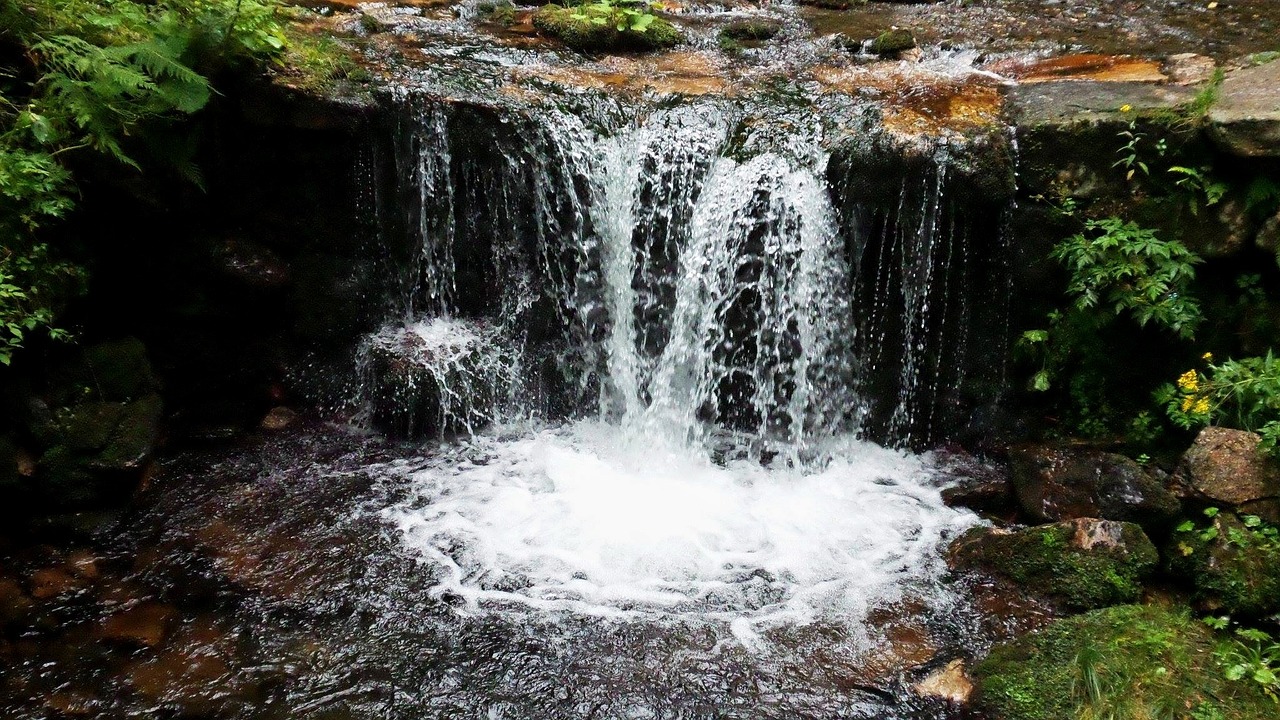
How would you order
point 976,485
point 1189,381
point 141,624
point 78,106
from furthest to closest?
point 976,485 < point 1189,381 < point 78,106 < point 141,624

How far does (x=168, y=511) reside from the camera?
17.7 ft

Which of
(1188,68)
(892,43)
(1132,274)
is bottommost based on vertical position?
(1132,274)

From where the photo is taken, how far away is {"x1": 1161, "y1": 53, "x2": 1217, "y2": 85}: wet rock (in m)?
6.26

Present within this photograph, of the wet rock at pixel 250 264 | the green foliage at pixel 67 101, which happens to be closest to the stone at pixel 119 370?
the green foliage at pixel 67 101

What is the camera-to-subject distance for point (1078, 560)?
4.66 meters

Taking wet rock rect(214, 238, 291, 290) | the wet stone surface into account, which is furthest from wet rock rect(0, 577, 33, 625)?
wet rock rect(214, 238, 291, 290)

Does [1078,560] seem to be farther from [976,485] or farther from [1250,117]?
[1250,117]

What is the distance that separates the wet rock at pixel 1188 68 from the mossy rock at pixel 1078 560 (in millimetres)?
3921

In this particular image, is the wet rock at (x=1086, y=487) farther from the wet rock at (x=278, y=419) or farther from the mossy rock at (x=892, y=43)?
the wet rock at (x=278, y=419)

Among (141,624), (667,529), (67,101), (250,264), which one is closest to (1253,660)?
(667,529)

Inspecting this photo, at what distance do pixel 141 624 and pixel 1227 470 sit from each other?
6.44 metres

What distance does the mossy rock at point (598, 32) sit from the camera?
7.71 m

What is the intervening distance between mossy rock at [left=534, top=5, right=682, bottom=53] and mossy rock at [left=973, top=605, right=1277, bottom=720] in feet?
20.8

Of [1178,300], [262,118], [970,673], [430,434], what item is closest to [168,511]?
[430,434]
